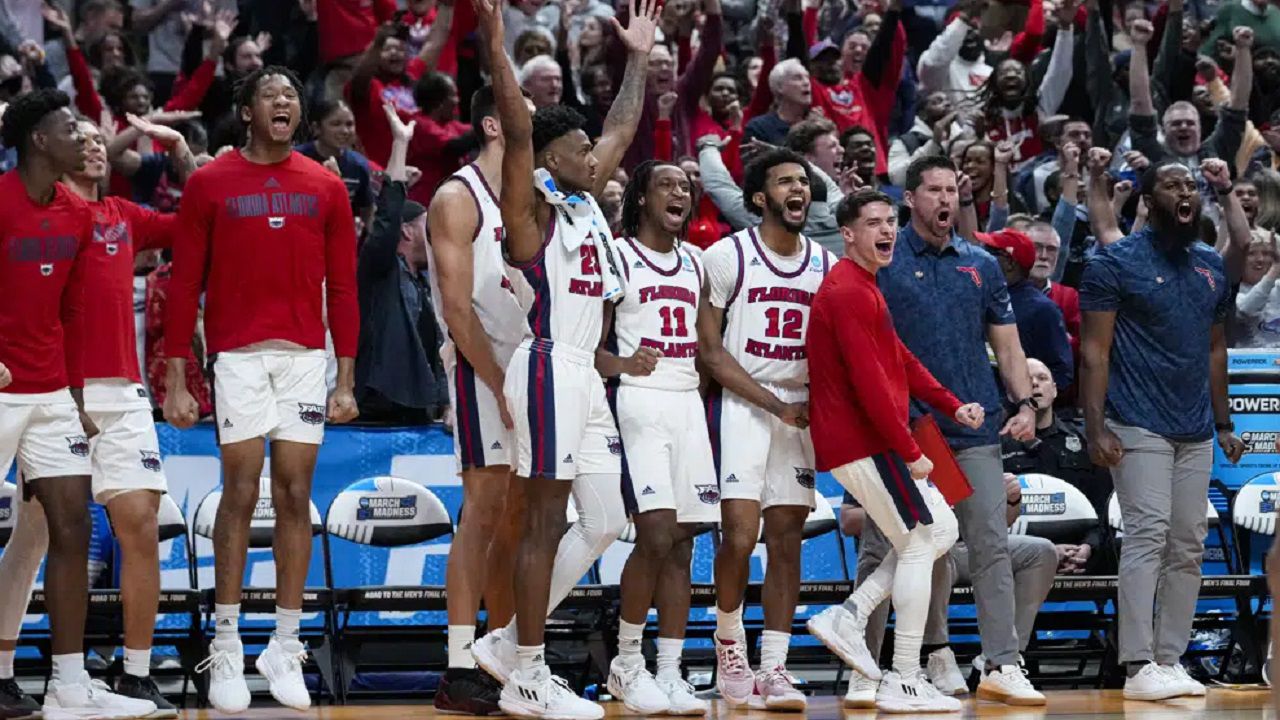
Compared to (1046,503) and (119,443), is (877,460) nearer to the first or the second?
(1046,503)

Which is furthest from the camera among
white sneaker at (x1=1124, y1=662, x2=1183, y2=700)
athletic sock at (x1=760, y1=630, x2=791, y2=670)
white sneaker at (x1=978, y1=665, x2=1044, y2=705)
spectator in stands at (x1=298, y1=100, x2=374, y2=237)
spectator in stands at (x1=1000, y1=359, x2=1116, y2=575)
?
spectator in stands at (x1=298, y1=100, x2=374, y2=237)

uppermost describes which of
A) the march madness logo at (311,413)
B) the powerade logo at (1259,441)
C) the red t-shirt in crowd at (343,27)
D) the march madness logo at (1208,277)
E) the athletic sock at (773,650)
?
the red t-shirt in crowd at (343,27)

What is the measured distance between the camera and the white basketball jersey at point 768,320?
29.5ft

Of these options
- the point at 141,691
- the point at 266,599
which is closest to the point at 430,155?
the point at 266,599

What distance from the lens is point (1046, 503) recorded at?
1055 cm

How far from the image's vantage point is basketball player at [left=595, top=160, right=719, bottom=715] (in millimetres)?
8469

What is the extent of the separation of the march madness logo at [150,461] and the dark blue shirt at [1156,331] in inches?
178

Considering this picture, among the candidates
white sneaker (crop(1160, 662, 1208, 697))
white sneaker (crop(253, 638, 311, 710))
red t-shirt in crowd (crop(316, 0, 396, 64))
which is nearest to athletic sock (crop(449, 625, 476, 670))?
white sneaker (crop(253, 638, 311, 710))

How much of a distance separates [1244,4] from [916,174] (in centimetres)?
946

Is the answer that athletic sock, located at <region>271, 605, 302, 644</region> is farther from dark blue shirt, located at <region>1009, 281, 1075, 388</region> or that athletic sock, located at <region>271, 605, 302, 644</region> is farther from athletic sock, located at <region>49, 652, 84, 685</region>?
dark blue shirt, located at <region>1009, 281, 1075, 388</region>

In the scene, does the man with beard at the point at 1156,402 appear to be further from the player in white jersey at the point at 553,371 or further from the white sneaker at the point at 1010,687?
the player in white jersey at the point at 553,371

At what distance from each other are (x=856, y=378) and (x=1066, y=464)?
9.69 ft

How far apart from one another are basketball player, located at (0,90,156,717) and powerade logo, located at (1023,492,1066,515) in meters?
4.89

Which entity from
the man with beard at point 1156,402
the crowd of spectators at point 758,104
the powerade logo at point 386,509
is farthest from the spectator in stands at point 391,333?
the man with beard at point 1156,402
